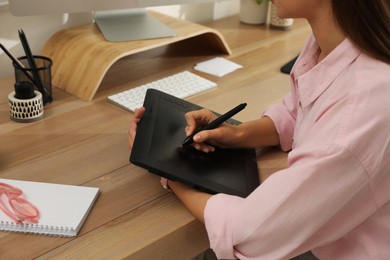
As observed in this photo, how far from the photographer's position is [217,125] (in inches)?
37.8

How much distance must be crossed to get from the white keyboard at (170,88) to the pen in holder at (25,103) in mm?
172

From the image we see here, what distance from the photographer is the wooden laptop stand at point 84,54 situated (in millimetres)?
1188

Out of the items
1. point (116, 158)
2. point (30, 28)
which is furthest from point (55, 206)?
point (30, 28)

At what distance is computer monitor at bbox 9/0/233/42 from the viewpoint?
44.8 inches

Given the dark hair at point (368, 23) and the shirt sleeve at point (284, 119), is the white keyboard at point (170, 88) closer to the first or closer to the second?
the shirt sleeve at point (284, 119)

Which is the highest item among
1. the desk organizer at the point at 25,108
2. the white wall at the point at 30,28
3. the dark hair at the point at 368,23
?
the dark hair at the point at 368,23

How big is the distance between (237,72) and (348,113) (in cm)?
68

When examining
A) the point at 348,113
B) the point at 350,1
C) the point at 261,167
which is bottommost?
the point at 261,167

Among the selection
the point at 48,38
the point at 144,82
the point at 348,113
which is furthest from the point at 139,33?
the point at 348,113

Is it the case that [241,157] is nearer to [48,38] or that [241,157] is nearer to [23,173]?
[23,173]

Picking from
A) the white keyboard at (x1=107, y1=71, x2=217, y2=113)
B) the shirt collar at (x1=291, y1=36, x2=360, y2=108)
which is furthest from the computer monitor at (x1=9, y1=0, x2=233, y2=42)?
the shirt collar at (x1=291, y1=36, x2=360, y2=108)

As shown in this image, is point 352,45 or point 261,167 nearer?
point 352,45

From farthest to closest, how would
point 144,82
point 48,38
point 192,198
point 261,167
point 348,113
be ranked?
point 48,38
point 144,82
point 261,167
point 192,198
point 348,113

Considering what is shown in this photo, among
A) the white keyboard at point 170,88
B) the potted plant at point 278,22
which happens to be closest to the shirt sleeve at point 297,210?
the white keyboard at point 170,88
